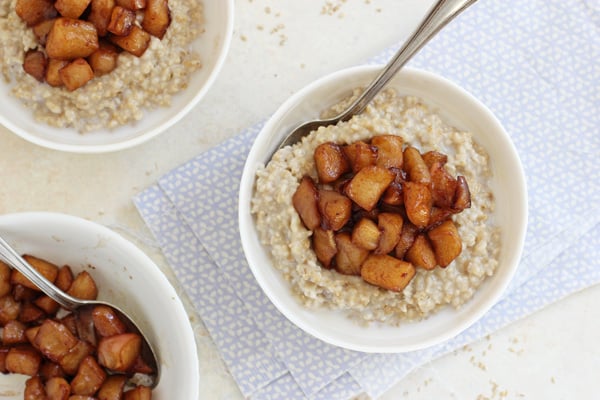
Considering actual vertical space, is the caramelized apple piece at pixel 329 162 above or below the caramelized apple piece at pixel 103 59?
below

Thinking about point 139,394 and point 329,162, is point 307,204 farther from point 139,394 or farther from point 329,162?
point 139,394

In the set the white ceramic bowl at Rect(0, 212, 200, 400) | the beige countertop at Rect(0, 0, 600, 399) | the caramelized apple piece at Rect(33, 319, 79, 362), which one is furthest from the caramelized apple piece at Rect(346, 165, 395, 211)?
the caramelized apple piece at Rect(33, 319, 79, 362)

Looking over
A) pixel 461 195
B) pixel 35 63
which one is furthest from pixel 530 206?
pixel 35 63

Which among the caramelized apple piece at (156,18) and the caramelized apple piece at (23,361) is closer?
the caramelized apple piece at (23,361)

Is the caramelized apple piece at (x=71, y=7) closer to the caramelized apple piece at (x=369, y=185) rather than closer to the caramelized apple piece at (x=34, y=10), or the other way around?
the caramelized apple piece at (x=34, y=10)

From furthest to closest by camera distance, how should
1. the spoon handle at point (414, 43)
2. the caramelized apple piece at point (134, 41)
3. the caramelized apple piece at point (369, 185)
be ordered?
1. the caramelized apple piece at point (134, 41)
2. the caramelized apple piece at point (369, 185)
3. the spoon handle at point (414, 43)

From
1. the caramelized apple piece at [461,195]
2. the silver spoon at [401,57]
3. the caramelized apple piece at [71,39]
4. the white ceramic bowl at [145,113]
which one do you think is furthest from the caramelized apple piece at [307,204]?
the caramelized apple piece at [71,39]
